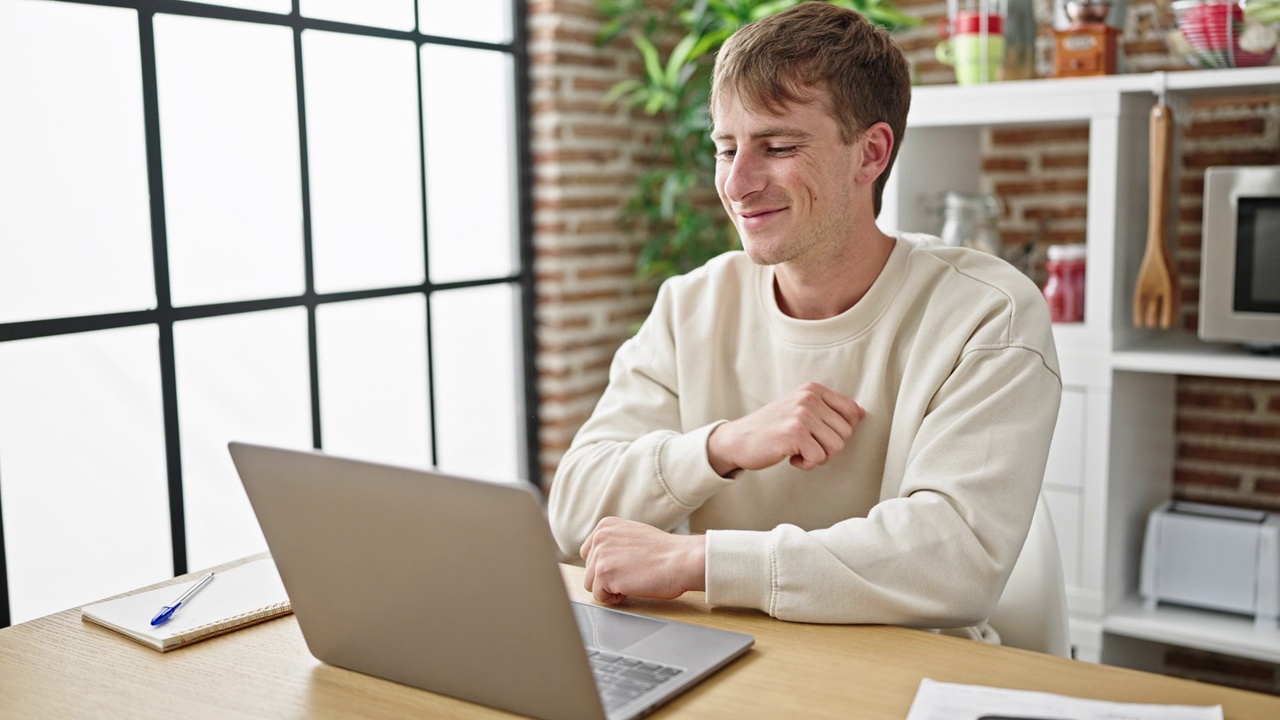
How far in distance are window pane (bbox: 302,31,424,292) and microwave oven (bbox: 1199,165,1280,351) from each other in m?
1.86

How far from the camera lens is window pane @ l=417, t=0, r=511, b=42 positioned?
3137 mm

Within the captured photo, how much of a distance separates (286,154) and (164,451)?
721 millimetres

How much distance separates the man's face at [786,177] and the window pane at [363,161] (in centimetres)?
147

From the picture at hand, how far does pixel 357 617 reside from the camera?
1.18 metres

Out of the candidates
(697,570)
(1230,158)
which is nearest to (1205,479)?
(1230,158)

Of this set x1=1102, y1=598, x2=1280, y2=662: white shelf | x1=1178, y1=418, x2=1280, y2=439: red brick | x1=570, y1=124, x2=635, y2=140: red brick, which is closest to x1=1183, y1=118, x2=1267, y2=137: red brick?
x1=1178, y1=418, x2=1280, y2=439: red brick

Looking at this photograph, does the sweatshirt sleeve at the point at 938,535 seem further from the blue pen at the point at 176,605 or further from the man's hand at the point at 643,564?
the blue pen at the point at 176,605

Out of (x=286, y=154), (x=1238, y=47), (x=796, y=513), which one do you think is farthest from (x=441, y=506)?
(x=1238, y=47)

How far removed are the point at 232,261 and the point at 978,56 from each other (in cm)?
175

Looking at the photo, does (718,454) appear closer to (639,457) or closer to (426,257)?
(639,457)

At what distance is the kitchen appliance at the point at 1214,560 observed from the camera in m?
2.61

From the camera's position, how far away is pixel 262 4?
2.69 meters

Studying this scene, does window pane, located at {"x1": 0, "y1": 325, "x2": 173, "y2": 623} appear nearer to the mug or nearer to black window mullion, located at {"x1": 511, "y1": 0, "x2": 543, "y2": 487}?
black window mullion, located at {"x1": 511, "y1": 0, "x2": 543, "y2": 487}

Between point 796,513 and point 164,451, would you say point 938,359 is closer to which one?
point 796,513
